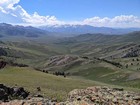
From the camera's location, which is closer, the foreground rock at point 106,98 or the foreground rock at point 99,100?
the foreground rock at point 99,100

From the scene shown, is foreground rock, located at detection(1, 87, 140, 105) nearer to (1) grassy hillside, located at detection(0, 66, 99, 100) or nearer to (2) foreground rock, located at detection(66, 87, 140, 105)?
(2) foreground rock, located at detection(66, 87, 140, 105)

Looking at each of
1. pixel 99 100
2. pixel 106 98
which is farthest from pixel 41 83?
pixel 99 100

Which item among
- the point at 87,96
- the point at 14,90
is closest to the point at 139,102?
the point at 87,96

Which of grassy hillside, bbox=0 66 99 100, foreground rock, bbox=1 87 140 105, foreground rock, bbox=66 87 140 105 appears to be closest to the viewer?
foreground rock, bbox=1 87 140 105

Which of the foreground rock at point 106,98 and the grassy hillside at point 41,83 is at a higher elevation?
the foreground rock at point 106,98

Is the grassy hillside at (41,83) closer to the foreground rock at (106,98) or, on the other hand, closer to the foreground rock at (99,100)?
the foreground rock at (106,98)

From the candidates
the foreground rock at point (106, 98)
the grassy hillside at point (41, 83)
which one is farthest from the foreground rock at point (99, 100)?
A: the grassy hillside at point (41, 83)

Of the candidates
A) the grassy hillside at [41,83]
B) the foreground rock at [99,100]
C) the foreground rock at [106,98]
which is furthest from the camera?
the grassy hillside at [41,83]

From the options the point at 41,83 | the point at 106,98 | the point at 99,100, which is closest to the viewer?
the point at 99,100

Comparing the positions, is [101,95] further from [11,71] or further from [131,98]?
[11,71]

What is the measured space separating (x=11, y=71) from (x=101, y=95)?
113 meters

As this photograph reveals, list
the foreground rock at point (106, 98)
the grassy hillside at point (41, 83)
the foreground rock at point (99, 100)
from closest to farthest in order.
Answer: the foreground rock at point (99, 100) → the foreground rock at point (106, 98) → the grassy hillside at point (41, 83)

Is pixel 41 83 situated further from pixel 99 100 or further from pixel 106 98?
pixel 99 100

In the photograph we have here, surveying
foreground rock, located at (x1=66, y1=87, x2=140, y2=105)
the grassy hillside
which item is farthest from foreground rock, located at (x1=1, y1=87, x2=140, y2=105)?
the grassy hillside
